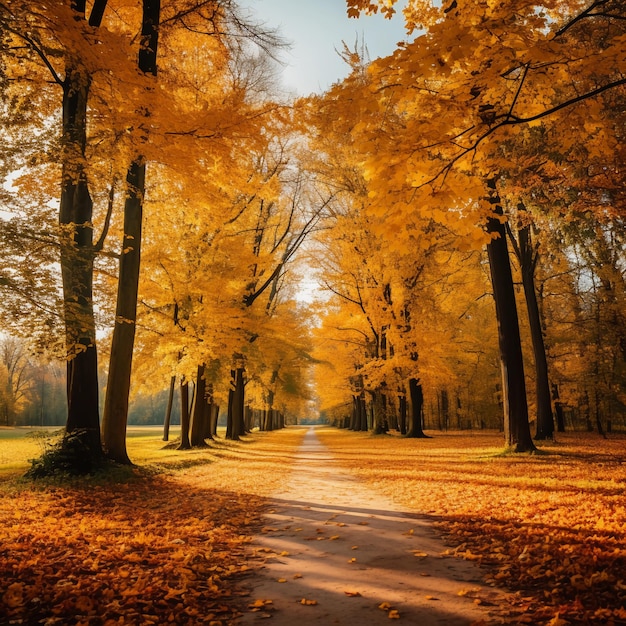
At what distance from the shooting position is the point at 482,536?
14.8 feet

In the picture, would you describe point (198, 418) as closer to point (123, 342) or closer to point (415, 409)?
point (123, 342)

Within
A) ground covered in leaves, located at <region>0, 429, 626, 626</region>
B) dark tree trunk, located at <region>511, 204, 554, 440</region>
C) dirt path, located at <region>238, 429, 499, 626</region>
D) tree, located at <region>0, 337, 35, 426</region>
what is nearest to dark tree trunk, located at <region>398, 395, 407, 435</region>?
dark tree trunk, located at <region>511, 204, 554, 440</region>

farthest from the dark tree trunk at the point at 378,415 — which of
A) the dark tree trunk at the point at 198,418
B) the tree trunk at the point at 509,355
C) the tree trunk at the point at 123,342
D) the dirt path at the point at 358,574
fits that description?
the dirt path at the point at 358,574

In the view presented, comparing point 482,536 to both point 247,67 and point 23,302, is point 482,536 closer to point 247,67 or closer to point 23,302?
point 23,302

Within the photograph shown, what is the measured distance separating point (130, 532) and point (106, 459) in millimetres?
4431

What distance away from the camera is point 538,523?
4738 mm

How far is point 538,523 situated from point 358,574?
8.00 ft

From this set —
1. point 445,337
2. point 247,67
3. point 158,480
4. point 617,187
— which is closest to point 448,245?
point 445,337

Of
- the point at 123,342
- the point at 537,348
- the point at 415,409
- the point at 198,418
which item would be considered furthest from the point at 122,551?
the point at 415,409

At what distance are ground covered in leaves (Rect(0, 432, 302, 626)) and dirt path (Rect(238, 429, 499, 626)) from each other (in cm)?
32

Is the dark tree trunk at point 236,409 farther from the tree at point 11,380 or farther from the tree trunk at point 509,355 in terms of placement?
the tree at point 11,380

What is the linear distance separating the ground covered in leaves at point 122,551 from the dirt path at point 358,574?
0.32 meters

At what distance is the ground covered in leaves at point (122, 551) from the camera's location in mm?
2900

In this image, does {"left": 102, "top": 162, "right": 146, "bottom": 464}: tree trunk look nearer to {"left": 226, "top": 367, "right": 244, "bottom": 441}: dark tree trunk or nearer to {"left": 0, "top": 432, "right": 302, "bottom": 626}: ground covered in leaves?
{"left": 0, "top": 432, "right": 302, "bottom": 626}: ground covered in leaves
